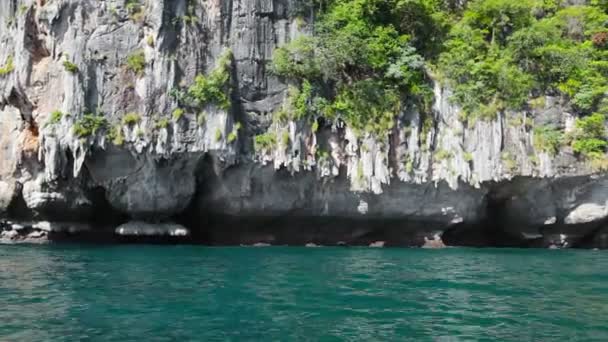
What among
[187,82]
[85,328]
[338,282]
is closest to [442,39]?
[187,82]

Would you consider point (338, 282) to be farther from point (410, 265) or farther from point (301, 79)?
point (301, 79)

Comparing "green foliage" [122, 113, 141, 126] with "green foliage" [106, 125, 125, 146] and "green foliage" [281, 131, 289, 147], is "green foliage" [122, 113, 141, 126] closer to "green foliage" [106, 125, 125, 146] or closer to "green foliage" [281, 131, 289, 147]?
"green foliage" [106, 125, 125, 146]

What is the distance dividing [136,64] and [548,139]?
2225cm

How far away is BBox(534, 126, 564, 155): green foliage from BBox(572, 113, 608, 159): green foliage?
0.78 m

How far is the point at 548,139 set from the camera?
28250mm

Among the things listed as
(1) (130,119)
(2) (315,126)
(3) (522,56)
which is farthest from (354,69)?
(1) (130,119)

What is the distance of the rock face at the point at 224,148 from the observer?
87.9ft

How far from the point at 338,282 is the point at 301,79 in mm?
15777

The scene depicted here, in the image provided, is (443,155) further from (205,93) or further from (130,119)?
(130,119)

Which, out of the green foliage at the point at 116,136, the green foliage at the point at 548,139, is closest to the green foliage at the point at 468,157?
the green foliage at the point at 548,139

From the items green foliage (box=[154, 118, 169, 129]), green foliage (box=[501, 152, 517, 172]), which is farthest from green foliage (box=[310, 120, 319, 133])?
green foliage (box=[501, 152, 517, 172])

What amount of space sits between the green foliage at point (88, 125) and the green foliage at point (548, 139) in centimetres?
2278

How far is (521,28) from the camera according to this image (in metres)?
30.5

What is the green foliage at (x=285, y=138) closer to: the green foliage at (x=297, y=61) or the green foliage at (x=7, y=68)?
the green foliage at (x=297, y=61)
